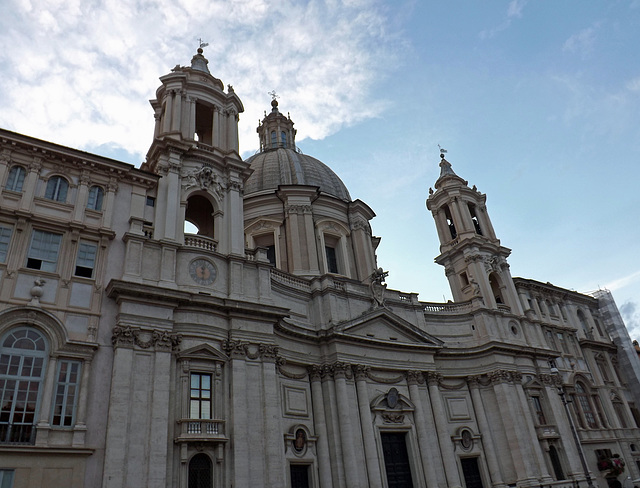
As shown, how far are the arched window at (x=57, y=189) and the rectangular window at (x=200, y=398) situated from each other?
8.71 meters

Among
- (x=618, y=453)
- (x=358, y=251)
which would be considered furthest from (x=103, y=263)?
(x=618, y=453)

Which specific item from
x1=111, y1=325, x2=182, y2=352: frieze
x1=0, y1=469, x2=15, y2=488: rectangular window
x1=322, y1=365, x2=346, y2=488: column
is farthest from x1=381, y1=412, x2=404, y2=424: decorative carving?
x1=0, y1=469, x2=15, y2=488: rectangular window

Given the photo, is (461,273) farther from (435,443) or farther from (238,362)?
(238,362)

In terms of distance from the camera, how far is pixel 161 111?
26.4 m

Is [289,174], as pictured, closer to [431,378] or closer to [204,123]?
[204,123]

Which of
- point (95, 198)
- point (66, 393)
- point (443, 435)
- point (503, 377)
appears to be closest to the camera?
point (66, 393)

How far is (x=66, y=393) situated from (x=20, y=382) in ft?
4.58

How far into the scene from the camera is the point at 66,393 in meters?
16.0

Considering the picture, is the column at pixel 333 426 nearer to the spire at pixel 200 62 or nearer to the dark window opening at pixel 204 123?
the dark window opening at pixel 204 123

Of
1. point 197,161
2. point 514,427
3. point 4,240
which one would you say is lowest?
point 514,427

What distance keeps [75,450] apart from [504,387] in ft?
80.1

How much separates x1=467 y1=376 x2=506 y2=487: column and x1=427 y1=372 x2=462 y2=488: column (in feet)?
8.17

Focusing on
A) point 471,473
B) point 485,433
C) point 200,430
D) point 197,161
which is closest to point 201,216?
point 197,161

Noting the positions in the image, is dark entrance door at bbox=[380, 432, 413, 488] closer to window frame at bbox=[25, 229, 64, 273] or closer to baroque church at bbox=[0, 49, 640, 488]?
baroque church at bbox=[0, 49, 640, 488]
